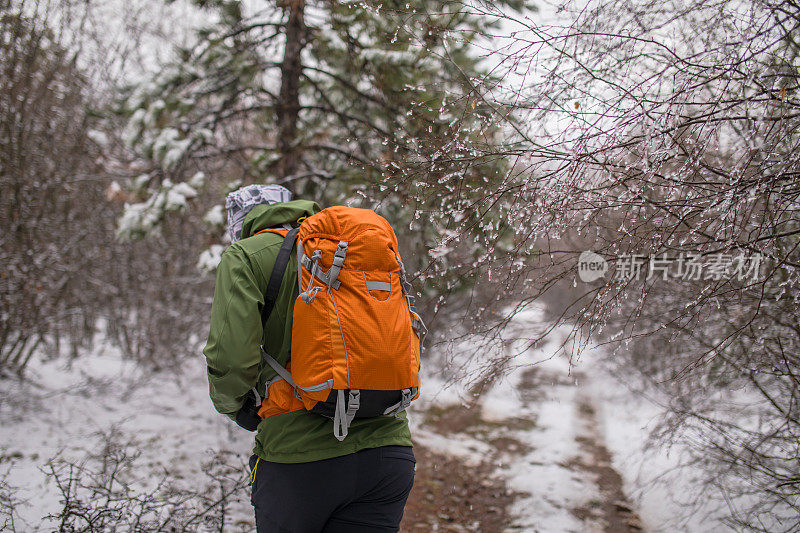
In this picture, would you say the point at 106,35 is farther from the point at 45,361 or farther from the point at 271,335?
the point at 271,335

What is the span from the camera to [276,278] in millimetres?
1899

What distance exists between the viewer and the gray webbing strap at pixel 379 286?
71.5 inches

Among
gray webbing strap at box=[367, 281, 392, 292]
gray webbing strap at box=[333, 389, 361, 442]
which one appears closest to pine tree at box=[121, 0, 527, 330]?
gray webbing strap at box=[367, 281, 392, 292]

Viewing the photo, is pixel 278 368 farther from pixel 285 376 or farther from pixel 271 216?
pixel 271 216

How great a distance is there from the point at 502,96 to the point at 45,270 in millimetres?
5790

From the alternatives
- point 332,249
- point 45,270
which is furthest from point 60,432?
point 332,249

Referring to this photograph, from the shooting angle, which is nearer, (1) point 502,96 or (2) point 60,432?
(1) point 502,96

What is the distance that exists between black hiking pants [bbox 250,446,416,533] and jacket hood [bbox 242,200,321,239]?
3.12 feet

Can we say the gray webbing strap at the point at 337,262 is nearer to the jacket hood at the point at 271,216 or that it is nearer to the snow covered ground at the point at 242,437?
the jacket hood at the point at 271,216

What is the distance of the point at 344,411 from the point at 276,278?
1.87 ft

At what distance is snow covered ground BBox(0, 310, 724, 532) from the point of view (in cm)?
409

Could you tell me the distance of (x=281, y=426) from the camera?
184 centimetres

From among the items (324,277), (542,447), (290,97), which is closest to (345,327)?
(324,277)

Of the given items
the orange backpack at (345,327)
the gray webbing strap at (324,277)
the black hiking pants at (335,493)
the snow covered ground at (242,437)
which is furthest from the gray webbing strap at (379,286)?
the snow covered ground at (242,437)
